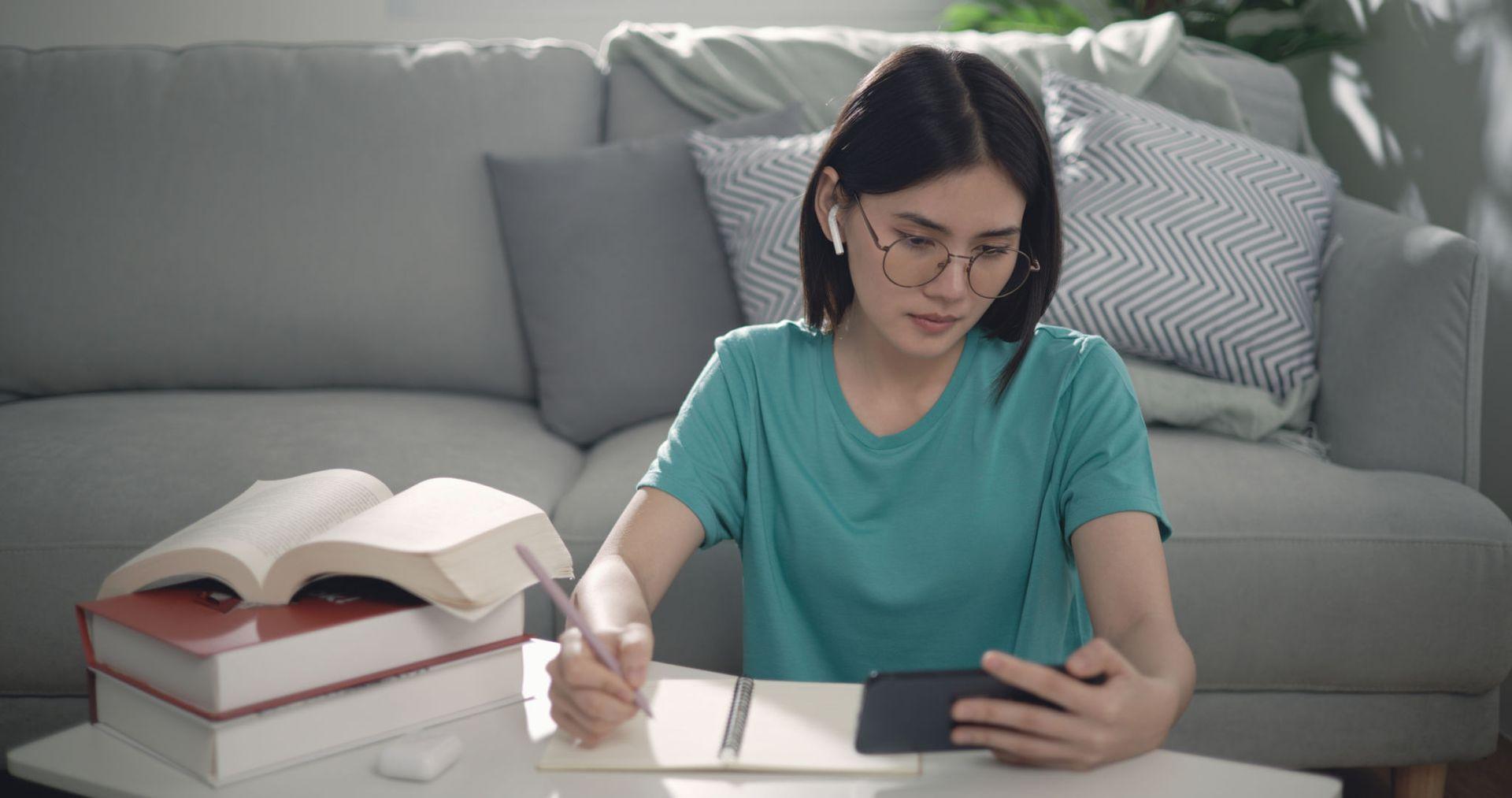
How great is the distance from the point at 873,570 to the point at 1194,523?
51 centimetres

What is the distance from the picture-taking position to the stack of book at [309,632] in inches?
27.2

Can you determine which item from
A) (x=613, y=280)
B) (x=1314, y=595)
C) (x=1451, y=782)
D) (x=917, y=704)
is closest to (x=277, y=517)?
(x=917, y=704)

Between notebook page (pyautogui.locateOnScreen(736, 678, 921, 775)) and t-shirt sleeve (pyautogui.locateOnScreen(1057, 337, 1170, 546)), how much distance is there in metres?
0.30

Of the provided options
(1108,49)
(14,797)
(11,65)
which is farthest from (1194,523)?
(11,65)

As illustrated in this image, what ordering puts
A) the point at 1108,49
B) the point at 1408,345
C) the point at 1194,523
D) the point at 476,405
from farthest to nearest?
the point at 1108,49, the point at 476,405, the point at 1408,345, the point at 1194,523

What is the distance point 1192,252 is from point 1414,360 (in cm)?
32

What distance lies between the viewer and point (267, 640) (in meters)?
0.69

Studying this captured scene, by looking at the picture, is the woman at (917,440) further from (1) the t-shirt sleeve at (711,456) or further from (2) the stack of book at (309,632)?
(2) the stack of book at (309,632)

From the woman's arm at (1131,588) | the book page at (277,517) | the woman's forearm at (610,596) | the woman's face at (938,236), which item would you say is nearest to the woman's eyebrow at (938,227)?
the woman's face at (938,236)

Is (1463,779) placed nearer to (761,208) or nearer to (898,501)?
(898,501)

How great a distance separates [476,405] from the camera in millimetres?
1862

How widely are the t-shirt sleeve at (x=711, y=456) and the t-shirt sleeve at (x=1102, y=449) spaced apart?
29 centimetres

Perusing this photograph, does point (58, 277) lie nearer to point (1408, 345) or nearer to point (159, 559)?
point (159, 559)

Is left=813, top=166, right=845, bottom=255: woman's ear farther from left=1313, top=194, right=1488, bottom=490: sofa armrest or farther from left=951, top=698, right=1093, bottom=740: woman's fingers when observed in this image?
left=1313, top=194, right=1488, bottom=490: sofa armrest
